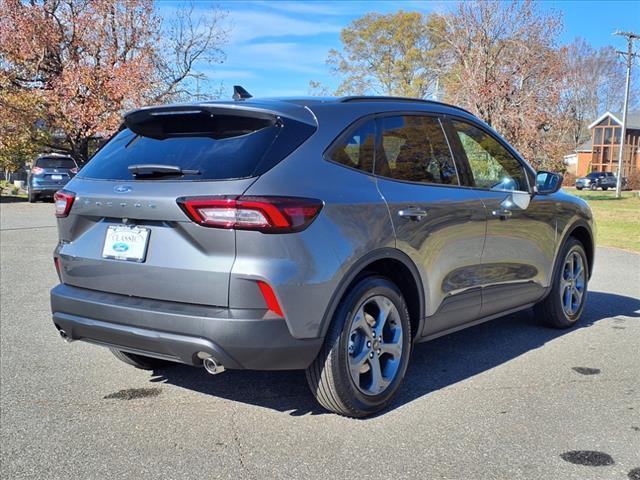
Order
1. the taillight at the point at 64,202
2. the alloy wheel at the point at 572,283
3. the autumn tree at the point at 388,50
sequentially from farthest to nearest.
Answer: the autumn tree at the point at 388,50, the alloy wheel at the point at 572,283, the taillight at the point at 64,202

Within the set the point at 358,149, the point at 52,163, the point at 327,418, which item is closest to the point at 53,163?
the point at 52,163

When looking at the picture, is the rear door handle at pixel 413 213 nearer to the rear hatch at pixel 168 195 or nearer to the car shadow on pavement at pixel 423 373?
the rear hatch at pixel 168 195

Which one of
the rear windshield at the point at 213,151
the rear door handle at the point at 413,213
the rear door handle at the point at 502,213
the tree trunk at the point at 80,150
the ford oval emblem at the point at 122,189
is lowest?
the rear door handle at the point at 502,213

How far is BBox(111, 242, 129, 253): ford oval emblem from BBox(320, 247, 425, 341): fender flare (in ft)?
3.65

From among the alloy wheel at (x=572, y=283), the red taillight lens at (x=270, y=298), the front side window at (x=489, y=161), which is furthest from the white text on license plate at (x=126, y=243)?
the alloy wheel at (x=572, y=283)

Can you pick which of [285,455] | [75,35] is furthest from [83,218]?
[75,35]

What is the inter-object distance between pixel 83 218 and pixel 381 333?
6.04 feet

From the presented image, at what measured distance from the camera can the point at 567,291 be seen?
19.1 feet

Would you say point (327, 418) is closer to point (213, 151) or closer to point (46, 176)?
point (213, 151)

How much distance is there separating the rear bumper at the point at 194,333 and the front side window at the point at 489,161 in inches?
82.3

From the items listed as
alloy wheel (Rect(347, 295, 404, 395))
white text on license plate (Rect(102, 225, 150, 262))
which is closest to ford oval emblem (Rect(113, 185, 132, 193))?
white text on license plate (Rect(102, 225, 150, 262))

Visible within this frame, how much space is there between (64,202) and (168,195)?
3.00 feet

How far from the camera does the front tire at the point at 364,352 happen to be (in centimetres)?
351

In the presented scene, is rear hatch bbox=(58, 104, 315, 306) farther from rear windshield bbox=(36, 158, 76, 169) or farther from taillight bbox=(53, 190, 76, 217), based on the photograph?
rear windshield bbox=(36, 158, 76, 169)
